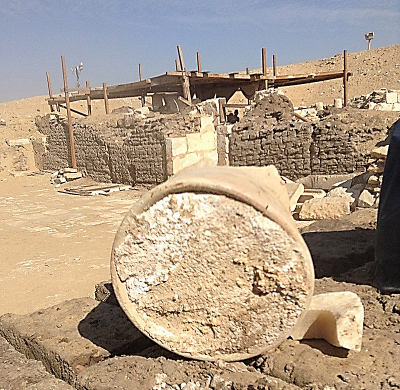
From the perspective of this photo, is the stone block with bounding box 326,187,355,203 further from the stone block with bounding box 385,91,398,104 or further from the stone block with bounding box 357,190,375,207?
the stone block with bounding box 385,91,398,104

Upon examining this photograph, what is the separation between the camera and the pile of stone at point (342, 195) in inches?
251

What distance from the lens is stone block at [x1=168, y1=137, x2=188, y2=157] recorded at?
9424 mm

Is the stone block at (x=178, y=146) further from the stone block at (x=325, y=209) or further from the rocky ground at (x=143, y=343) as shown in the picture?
the rocky ground at (x=143, y=343)

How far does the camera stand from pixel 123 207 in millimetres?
9250

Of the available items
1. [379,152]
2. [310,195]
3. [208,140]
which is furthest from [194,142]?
[379,152]

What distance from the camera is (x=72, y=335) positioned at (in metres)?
2.41

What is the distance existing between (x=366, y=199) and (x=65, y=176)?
10.6m

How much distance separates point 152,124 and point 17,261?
5711 millimetres

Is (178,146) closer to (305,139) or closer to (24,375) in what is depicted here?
(305,139)

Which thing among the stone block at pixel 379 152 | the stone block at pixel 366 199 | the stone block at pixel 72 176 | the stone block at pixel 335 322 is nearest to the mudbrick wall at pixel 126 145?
the stone block at pixel 72 176

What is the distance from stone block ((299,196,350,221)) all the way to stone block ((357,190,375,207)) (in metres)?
0.19

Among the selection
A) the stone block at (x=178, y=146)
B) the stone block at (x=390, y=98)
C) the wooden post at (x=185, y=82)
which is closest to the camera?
the stone block at (x=178, y=146)

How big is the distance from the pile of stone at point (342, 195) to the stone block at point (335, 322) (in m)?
4.41

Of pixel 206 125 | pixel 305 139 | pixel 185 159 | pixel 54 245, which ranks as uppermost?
pixel 206 125
